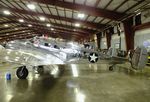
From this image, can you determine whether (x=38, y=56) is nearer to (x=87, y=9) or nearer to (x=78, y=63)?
(x=78, y=63)

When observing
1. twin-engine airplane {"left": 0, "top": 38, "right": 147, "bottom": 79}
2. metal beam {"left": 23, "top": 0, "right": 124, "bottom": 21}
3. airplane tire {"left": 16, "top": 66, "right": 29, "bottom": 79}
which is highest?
metal beam {"left": 23, "top": 0, "right": 124, "bottom": 21}

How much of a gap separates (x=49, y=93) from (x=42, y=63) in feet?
5.76

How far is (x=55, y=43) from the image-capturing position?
335 inches

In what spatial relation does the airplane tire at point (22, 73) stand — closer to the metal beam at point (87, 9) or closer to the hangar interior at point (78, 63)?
the hangar interior at point (78, 63)

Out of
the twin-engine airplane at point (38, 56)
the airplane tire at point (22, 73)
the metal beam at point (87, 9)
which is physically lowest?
the airplane tire at point (22, 73)

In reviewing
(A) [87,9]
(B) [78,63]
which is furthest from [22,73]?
(A) [87,9]

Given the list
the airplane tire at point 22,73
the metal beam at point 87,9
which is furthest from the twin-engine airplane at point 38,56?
the metal beam at point 87,9

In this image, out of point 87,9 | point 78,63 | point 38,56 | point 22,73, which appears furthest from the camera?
point 87,9

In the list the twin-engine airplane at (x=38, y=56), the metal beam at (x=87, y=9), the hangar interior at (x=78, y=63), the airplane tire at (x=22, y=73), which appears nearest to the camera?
the hangar interior at (x=78, y=63)

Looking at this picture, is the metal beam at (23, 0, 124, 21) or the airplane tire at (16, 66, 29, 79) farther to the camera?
the metal beam at (23, 0, 124, 21)

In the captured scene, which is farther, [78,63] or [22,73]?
[78,63]

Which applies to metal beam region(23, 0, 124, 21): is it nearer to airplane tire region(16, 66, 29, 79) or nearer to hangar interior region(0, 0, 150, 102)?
hangar interior region(0, 0, 150, 102)

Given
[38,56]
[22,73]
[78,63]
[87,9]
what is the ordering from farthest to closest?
[87,9]
[78,63]
[38,56]
[22,73]

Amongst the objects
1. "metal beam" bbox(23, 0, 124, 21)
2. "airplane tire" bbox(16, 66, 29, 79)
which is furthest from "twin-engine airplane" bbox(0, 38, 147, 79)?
"metal beam" bbox(23, 0, 124, 21)
